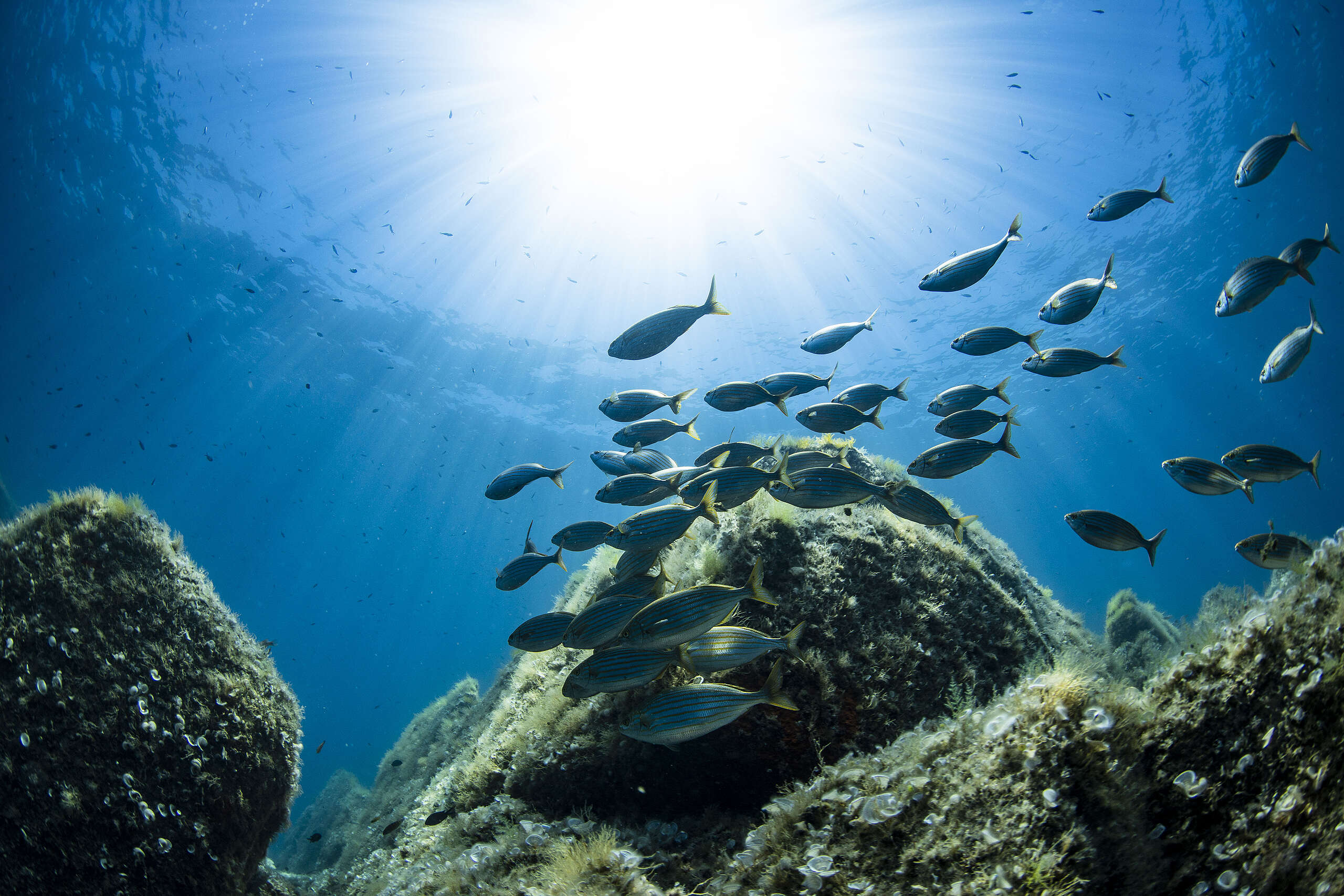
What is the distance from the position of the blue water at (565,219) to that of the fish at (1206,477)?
9.66 meters

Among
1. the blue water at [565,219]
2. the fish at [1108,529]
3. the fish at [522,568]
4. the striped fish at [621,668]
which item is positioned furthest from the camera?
the blue water at [565,219]

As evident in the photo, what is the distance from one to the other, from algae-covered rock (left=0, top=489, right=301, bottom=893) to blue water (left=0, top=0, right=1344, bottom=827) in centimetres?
1472

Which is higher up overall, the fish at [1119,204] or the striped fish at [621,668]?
the fish at [1119,204]

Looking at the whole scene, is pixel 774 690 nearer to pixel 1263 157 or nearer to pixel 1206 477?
pixel 1206 477

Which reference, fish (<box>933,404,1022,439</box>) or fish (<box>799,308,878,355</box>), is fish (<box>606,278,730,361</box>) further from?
fish (<box>933,404,1022,439</box>)

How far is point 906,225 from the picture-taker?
2427cm

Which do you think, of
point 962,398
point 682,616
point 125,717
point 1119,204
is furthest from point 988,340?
point 125,717

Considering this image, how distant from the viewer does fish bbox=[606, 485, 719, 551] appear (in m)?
3.39

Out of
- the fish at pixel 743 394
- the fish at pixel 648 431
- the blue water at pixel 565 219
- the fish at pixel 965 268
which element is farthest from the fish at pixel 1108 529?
the blue water at pixel 565 219

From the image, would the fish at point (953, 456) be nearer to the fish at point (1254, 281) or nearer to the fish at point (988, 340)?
the fish at point (988, 340)

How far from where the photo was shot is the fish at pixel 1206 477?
4016 mm

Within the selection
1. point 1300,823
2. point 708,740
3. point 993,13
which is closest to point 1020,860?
point 1300,823

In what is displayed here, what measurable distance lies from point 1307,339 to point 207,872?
11.2 m

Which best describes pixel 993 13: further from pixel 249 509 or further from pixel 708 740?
pixel 249 509
